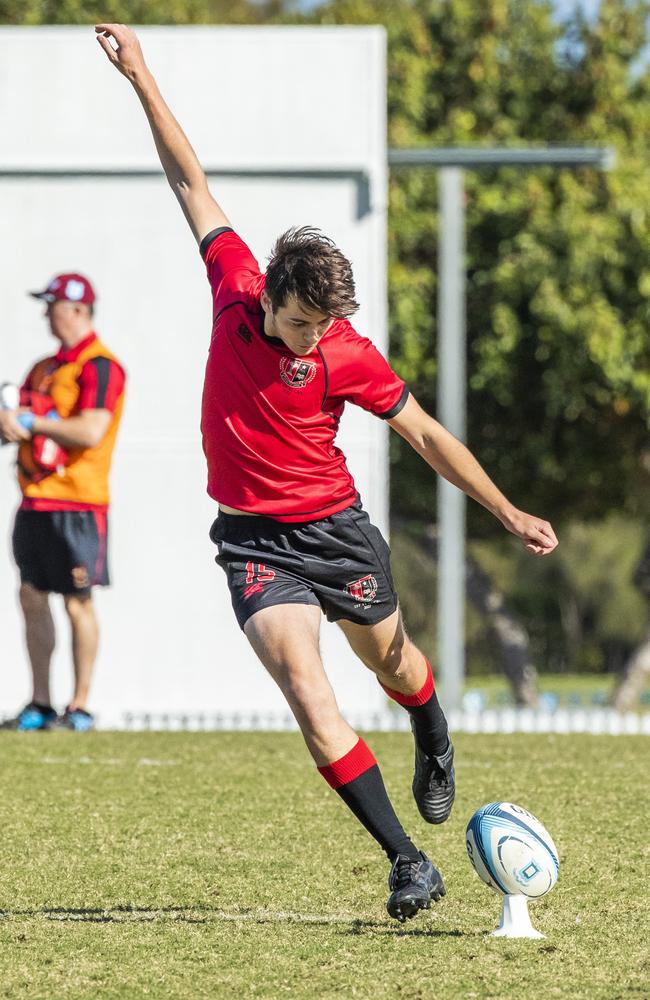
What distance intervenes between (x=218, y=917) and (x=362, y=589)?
104 cm

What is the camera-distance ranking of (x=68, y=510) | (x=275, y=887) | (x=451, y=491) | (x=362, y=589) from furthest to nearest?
(x=451, y=491) < (x=68, y=510) < (x=275, y=887) < (x=362, y=589)

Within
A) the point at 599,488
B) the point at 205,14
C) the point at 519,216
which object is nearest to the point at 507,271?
the point at 519,216

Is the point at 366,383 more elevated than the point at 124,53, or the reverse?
the point at 124,53

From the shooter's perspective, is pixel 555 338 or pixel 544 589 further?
pixel 544 589

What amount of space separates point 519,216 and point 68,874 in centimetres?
1830

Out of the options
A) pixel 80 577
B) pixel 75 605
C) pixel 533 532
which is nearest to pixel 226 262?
pixel 533 532

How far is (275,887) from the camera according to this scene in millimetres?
5082

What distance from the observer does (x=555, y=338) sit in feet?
72.3

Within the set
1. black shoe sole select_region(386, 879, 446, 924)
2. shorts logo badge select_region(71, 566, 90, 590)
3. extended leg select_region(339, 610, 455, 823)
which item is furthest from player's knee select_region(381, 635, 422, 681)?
shorts logo badge select_region(71, 566, 90, 590)

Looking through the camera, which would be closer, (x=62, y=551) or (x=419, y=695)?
(x=419, y=695)

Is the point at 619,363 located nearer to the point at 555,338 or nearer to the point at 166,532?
the point at 555,338

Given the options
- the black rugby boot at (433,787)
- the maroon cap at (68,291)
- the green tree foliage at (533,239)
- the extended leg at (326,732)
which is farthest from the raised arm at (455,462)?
the green tree foliage at (533,239)

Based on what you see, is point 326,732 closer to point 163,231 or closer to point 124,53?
point 124,53

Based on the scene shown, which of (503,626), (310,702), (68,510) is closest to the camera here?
(310,702)
